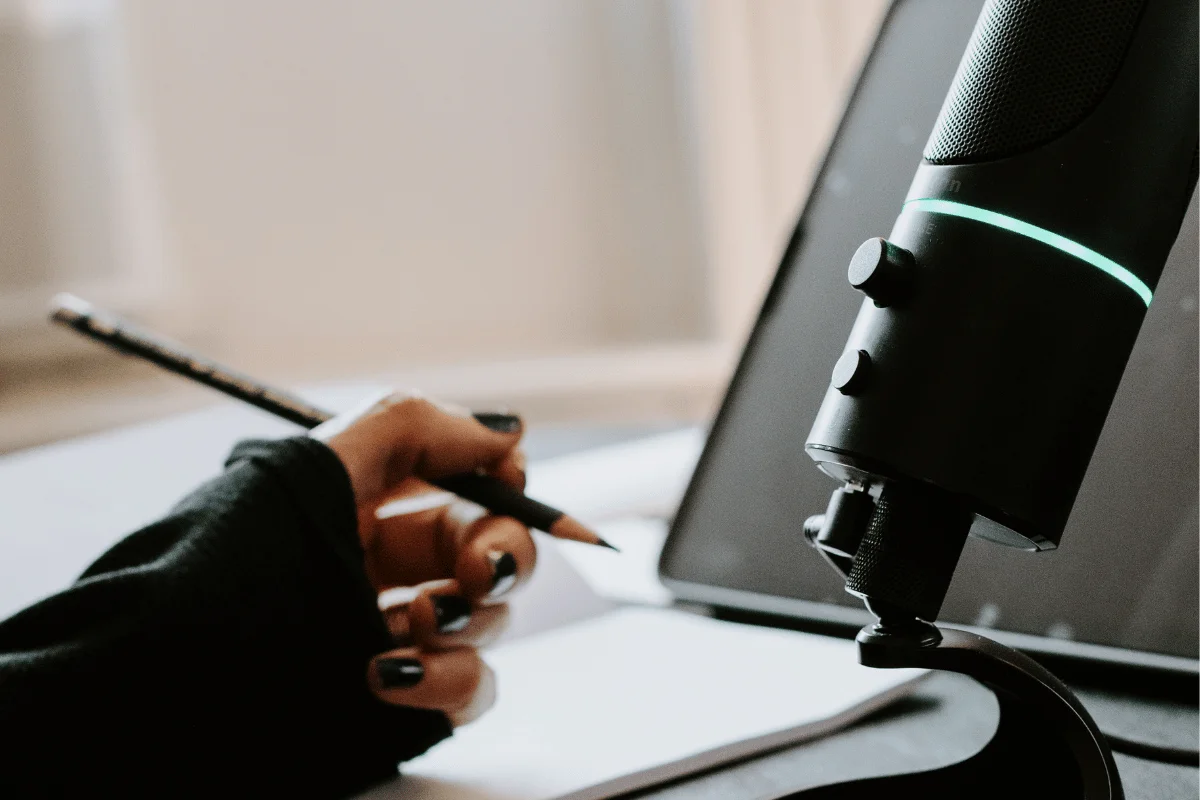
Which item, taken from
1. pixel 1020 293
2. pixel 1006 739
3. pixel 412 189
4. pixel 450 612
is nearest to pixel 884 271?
pixel 1020 293

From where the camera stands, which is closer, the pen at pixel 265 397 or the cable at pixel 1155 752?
the cable at pixel 1155 752

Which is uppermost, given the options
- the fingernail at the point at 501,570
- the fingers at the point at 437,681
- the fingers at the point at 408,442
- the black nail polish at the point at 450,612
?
the fingers at the point at 408,442

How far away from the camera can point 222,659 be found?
36cm

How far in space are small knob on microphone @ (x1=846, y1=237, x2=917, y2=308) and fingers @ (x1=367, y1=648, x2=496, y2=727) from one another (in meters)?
0.22

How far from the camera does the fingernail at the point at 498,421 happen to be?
1.53 ft

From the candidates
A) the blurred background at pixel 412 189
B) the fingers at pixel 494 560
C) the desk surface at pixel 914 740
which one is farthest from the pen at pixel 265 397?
the blurred background at pixel 412 189

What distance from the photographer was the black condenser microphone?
0.86 feet

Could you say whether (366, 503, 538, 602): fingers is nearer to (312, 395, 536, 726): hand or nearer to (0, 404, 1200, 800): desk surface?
(312, 395, 536, 726): hand

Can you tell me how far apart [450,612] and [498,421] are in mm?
83

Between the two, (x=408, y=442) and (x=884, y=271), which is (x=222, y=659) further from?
(x=884, y=271)

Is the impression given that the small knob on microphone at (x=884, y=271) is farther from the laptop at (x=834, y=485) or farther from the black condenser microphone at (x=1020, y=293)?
the laptop at (x=834, y=485)

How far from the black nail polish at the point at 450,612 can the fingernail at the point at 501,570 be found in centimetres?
1

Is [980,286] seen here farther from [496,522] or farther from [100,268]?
[100,268]

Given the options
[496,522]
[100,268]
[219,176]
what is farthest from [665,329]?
[496,522]
